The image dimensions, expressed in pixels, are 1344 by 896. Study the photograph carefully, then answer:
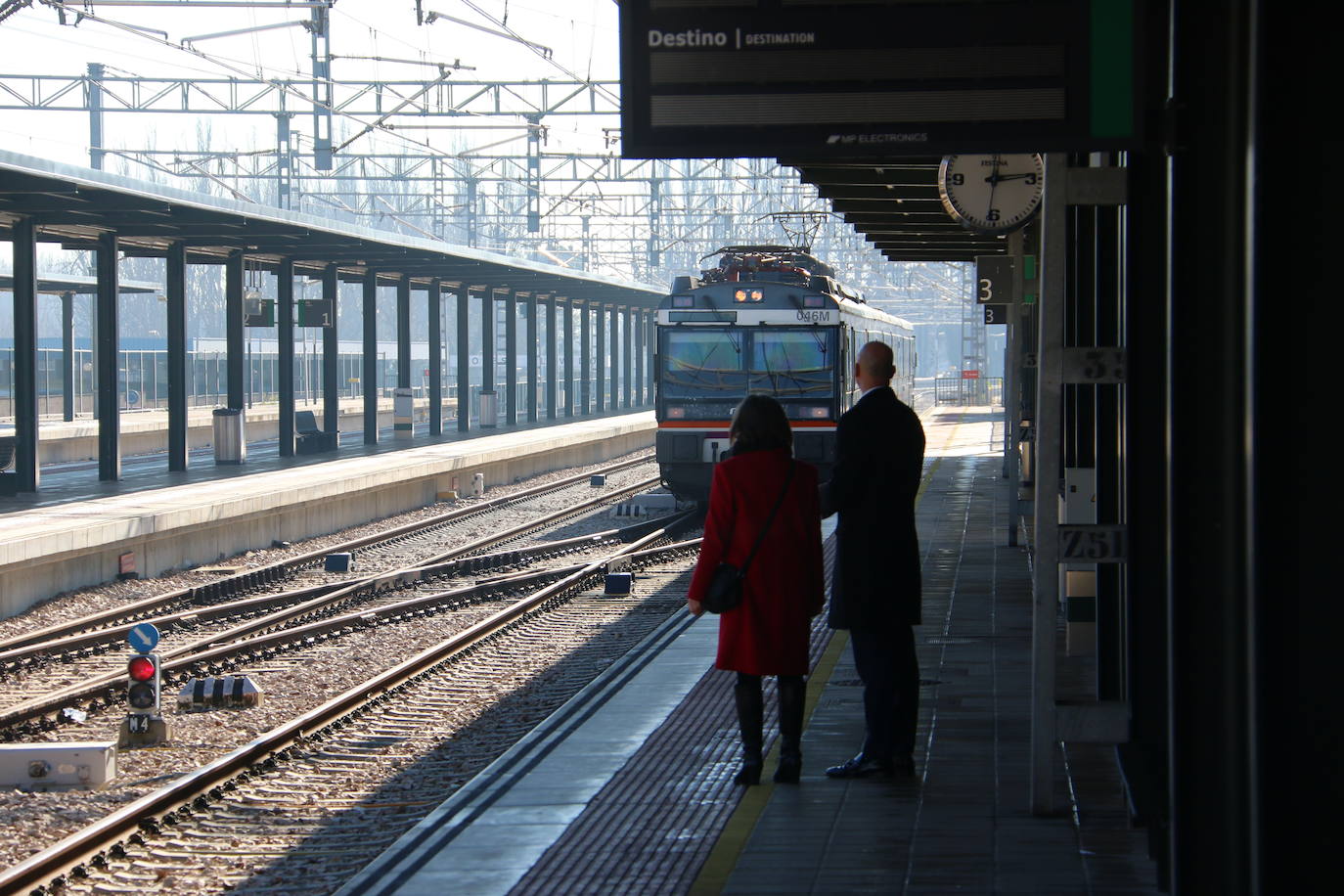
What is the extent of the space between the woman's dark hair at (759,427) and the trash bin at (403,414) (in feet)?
93.5

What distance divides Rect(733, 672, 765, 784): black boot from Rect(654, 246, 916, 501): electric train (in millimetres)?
12946

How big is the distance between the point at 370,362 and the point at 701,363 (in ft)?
42.5

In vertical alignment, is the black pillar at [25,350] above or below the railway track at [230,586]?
above

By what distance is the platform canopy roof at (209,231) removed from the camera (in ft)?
58.4

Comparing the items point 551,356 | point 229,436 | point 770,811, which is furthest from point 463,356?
point 770,811

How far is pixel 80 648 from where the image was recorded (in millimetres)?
12633

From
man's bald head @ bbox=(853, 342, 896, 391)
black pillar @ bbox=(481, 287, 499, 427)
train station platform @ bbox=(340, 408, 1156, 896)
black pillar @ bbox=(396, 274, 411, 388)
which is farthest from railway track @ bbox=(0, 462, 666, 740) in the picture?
black pillar @ bbox=(481, 287, 499, 427)

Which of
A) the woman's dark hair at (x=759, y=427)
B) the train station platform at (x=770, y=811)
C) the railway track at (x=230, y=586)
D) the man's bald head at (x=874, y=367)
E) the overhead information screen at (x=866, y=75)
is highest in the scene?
the overhead information screen at (x=866, y=75)

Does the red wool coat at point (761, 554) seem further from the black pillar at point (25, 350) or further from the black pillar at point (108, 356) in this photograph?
the black pillar at point (108, 356)

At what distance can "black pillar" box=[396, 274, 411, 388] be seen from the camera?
33.7 metres

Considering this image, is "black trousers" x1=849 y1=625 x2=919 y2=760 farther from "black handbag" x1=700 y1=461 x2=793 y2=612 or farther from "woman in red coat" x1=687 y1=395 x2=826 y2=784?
"black handbag" x1=700 y1=461 x2=793 y2=612

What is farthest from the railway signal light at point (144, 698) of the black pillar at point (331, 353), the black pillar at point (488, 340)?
the black pillar at point (488, 340)

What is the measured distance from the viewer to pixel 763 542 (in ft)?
20.2

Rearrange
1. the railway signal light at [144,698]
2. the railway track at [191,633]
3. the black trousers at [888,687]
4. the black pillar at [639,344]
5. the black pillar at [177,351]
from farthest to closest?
the black pillar at [639,344] < the black pillar at [177,351] < the railway track at [191,633] < the railway signal light at [144,698] < the black trousers at [888,687]
